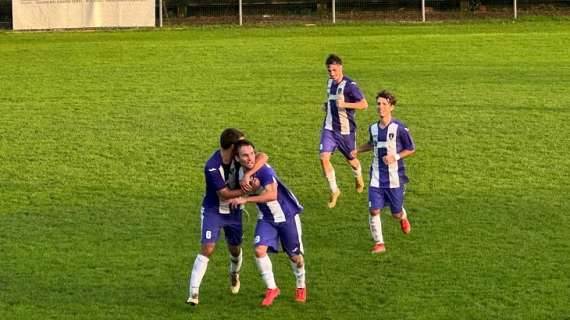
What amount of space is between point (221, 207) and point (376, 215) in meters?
2.60

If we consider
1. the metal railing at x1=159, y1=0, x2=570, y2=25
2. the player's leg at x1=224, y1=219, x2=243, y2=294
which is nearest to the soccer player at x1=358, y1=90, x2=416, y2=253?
the player's leg at x1=224, y1=219, x2=243, y2=294

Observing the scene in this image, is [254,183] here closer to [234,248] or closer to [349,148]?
[234,248]

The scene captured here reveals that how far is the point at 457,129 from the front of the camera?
21.4m

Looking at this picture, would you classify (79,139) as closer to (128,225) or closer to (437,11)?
(128,225)

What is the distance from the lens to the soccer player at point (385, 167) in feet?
46.6

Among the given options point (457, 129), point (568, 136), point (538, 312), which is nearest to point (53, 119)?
point (457, 129)

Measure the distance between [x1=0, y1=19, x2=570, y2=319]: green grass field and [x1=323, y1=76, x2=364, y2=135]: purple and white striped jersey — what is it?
110 cm

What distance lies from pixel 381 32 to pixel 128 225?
62.1 ft

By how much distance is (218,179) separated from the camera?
11.9 metres

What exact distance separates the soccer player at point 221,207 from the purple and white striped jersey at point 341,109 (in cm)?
456

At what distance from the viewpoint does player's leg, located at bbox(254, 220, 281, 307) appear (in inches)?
480

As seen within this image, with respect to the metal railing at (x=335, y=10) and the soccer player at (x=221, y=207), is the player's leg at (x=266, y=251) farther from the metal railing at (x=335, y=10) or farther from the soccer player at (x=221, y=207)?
the metal railing at (x=335, y=10)

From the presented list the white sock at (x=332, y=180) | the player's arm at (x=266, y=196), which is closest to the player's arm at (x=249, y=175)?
the player's arm at (x=266, y=196)

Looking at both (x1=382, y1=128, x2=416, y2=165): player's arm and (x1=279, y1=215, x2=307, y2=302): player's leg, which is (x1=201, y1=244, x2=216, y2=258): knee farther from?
(x1=382, y1=128, x2=416, y2=165): player's arm
